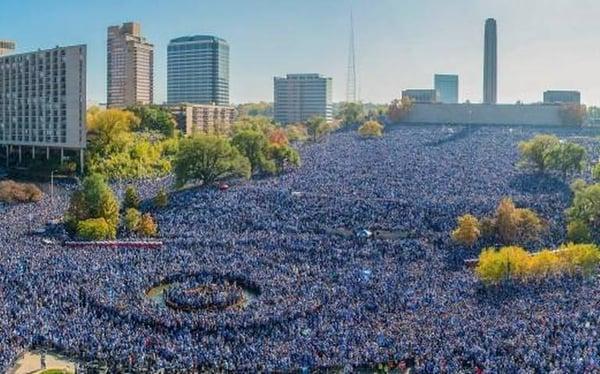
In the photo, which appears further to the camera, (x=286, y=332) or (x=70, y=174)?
(x=70, y=174)

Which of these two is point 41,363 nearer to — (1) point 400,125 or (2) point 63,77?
(2) point 63,77

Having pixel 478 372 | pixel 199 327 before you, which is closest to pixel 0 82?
pixel 199 327

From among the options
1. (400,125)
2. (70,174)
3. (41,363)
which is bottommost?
(41,363)

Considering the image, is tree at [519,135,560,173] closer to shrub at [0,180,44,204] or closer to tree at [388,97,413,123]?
shrub at [0,180,44,204]

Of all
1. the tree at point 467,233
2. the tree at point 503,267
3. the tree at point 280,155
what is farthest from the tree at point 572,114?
the tree at point 503,267

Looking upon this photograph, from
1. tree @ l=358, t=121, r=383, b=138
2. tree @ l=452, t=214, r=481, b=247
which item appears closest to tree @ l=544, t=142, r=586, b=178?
tree @ l=452, t=214, r=481, b=247

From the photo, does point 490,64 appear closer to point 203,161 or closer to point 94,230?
point 203,161
